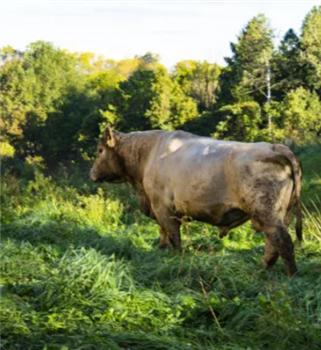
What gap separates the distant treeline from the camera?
32625 mm

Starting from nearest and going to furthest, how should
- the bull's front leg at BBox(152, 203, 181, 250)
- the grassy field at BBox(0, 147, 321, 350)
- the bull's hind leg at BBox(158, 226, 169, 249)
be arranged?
the grassy field at BBox(0, 147, 321, 350) → the bull's front leg at BBox(152, 203, 181, 250) → the bull's hind leg at BBox(158, 226, 169, 249)

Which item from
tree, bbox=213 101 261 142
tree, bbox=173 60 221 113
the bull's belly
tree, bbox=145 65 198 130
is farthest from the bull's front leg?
tree, bbox=173 60 221 113

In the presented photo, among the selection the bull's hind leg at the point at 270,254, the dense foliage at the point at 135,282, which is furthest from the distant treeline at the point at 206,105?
the bull's hind leg at the point at 270,254

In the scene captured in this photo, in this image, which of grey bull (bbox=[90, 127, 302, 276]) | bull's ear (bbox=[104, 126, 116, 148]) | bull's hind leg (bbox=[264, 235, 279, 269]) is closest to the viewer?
grey bull (bbox=[90, 127, 302, 276])

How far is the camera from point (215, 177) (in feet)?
22.1

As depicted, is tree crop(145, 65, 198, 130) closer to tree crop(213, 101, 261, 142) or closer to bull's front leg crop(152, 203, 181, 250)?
tree crop(213, 101, 261, 142)

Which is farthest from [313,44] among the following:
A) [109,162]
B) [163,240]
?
[163,240]

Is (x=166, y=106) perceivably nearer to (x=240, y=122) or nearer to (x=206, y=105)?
(x=240, y=122)

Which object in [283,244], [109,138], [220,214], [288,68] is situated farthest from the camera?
[288,68]

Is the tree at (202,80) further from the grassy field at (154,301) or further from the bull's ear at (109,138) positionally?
the grassy field at (154,301)

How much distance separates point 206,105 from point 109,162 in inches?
1373

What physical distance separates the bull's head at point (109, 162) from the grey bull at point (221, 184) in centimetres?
45

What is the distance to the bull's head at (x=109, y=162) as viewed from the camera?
9.02 meters

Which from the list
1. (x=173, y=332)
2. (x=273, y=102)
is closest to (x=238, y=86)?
(x=273, y=102)
